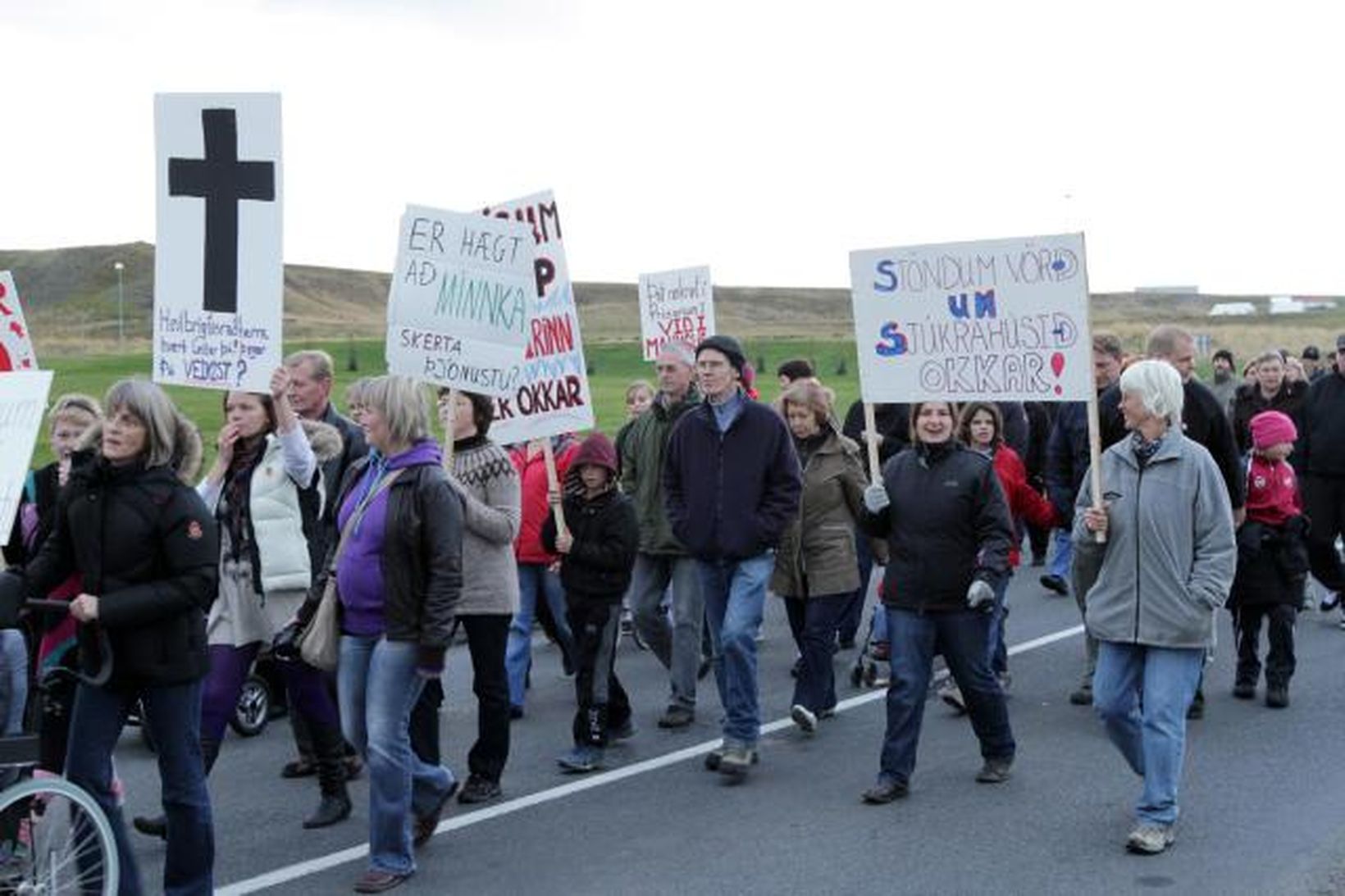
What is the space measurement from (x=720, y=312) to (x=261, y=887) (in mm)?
148430

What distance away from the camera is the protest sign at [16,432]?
5812 millimetres

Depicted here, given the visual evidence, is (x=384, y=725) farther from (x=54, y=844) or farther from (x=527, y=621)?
(x=527, y=621)

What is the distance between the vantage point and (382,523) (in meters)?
6.46

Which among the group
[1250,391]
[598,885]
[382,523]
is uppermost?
[1250,391]

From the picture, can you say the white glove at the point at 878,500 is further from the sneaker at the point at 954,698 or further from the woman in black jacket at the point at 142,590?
the woman in black jacket at the point at 142,590

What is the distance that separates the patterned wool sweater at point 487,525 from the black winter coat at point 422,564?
0.76 m

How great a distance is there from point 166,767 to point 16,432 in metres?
1.27

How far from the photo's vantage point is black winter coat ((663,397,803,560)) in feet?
26.6

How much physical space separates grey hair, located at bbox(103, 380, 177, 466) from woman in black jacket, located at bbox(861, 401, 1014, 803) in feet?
10.8

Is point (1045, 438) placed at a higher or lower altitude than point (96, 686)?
higher

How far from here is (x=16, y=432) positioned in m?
5.86

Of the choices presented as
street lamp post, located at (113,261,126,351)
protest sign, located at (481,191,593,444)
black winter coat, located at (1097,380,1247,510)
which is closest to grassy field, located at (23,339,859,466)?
street lamp post, located at (113,261,126,351)

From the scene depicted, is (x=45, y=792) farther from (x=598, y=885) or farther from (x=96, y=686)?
(x=598, y=885)

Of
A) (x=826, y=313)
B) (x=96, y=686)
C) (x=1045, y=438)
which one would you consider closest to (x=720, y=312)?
(x=826, y=313)
